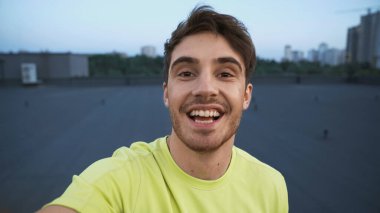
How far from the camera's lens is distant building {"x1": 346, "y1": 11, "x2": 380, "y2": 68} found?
53.3 meters

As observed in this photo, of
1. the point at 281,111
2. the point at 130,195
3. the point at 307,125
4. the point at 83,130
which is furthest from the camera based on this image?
the point at 281,111

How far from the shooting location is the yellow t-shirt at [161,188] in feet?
4.56

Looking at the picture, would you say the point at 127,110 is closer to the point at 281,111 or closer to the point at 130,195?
the point at 281,111

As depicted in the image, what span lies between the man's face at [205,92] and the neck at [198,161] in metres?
0.04

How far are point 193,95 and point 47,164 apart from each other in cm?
497

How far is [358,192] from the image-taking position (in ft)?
14.5

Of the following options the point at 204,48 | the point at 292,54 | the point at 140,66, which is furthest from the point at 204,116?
the point at 292,54

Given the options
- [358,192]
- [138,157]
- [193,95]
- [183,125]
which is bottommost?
[358,192]

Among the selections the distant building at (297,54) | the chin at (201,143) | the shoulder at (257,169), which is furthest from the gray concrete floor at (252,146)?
the distant building at (297,54)

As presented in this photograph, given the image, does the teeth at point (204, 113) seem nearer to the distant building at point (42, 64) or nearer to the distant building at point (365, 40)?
the distant building at point (42, 64)

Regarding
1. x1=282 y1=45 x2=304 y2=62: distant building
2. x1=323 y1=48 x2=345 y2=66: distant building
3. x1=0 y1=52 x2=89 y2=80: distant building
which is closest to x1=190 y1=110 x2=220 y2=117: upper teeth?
x1=0 y1=52 x2=89 y2=80: distant building

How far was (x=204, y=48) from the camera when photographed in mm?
1667

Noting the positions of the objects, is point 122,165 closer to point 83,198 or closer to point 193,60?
point 83,198

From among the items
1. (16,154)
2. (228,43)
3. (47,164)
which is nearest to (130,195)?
(228,43)
